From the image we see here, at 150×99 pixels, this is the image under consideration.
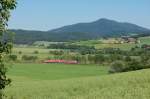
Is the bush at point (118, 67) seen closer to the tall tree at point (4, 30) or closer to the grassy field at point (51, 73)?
the grassy field at point (51, 73)

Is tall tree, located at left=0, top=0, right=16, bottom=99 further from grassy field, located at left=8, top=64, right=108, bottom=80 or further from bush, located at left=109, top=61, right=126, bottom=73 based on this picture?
bush, located at left=109, top=61, right=126, bottom=73

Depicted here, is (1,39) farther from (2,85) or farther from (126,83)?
(126,83)

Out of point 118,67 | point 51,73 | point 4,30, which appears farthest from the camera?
point 51,73

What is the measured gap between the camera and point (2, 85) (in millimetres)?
19688

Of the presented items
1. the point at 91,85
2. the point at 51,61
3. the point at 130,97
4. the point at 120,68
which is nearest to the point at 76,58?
the point at 51,61

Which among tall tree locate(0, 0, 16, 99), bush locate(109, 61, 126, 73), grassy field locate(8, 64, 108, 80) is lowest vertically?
grassy field locate(8, 64, 108, 80)

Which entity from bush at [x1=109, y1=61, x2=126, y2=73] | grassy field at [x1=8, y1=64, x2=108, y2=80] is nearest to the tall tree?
grassy field at [x1=8, y1=64, x2=108, y2=80]

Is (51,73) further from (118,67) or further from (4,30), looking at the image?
(4,30)

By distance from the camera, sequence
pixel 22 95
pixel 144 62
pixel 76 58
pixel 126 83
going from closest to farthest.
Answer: pixel 22 95, pixel 126 83, pixel 144 62, pixel 76 58

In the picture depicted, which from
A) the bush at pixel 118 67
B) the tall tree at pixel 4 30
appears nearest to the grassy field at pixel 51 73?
the bush at pixel 118 67

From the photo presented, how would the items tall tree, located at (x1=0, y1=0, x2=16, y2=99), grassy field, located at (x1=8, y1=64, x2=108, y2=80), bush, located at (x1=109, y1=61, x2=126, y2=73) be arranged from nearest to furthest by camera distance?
1. tall tree, located at (x1=0, y1=0, x2=16, y2=99)
2. grassy field, located at (x1=8, y1=64, x2=108, y2=80)
3. bush, located at (x1=109, y1=61, x2=126, y2=73)

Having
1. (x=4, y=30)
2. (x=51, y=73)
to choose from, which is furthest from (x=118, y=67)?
(x=4, y=30)

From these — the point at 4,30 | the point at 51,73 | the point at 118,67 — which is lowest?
the point at 51,73

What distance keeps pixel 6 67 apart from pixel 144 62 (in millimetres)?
67431
